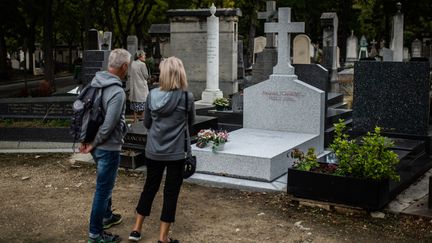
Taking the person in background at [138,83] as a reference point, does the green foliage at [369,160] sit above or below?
below

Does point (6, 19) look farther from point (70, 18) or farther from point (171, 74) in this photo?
point (171, 74)

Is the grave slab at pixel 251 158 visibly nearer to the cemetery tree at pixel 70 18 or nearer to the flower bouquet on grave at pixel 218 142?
the flower bouquet on grave at pixel 218 142

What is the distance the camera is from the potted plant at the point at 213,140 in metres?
8.30

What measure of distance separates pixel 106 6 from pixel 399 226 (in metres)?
24.9

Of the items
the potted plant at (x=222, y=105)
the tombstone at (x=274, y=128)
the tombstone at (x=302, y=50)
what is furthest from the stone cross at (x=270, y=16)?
the tombstone at (x=274, y=128)

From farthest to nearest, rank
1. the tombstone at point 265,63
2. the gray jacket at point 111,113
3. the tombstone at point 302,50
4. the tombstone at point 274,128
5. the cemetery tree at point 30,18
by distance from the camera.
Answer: the cemetery tree at point 30,18, the tombstone at point 302,50, the tombstone at point 265,63, the tombstone at point 274,128, the gray jacket at point 111,113

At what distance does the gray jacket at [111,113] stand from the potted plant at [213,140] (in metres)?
3.09

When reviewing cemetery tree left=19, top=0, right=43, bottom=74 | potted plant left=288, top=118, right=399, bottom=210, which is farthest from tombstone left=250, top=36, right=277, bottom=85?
cemetery tree left=19, top=0, right=43, bottom=74

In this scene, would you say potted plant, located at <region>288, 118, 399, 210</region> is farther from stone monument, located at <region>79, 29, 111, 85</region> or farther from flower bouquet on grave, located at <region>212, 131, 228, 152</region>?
stone monument, located at <region>79, 29, 111, 85</region>

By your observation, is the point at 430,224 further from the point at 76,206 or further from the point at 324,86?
the point at 324,86

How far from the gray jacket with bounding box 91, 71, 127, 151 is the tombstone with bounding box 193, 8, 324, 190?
118 inches

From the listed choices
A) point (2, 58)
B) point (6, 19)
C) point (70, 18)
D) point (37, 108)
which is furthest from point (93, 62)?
point (70, 18)

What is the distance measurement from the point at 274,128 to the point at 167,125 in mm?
5235

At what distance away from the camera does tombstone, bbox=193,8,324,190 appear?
8086 mm
